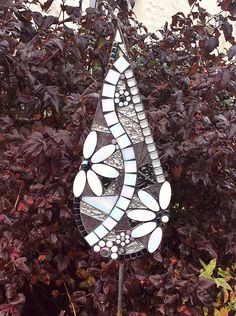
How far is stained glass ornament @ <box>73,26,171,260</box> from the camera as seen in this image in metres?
1.75

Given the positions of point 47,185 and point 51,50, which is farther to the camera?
point 51,50

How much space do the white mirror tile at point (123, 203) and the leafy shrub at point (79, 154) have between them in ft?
0.96

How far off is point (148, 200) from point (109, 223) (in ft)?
0.47

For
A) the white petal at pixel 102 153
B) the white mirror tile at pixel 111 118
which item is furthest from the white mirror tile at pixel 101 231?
the white mirror tile at pixel 111 118

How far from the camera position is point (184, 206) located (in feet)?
7.92

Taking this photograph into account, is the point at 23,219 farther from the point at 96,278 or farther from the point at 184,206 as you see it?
the point at 184,206

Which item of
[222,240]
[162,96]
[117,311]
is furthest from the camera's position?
[162,96]

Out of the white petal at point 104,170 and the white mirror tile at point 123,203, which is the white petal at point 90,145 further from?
the white mirror tile at point 123,203

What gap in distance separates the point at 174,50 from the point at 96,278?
1.20 meters

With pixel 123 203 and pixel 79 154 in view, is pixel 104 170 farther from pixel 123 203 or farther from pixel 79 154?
pixel 79 154

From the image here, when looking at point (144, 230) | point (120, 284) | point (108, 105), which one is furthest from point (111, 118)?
point (120, 284)

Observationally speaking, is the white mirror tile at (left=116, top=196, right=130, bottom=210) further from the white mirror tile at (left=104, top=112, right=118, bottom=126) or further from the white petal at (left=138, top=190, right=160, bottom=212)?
the white mirror tile at (left=104, top=112, right=118, bottom=126)

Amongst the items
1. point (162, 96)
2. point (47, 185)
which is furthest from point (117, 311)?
point (162, 96)

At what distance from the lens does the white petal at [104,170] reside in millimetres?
1749
